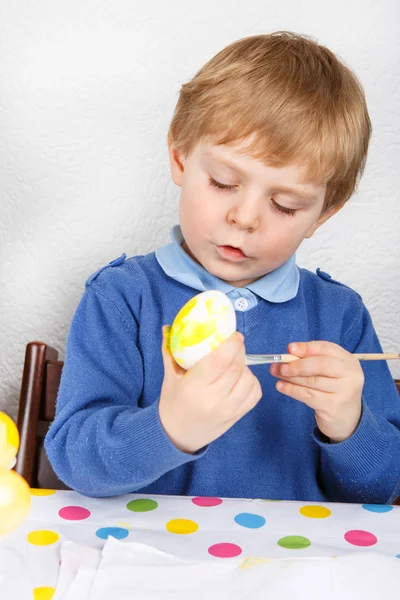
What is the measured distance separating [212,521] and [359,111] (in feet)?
1.75

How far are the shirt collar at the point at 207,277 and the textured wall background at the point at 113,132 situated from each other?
27 cm

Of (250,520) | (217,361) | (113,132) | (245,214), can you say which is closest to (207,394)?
(217,361)

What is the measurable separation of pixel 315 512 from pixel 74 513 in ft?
0.78

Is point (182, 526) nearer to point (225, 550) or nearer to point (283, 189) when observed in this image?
point (225, 550)

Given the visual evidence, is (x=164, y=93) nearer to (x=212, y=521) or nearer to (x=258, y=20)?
(x=258, y=20)

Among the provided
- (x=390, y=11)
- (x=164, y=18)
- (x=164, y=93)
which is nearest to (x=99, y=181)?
(x=164, y=93)

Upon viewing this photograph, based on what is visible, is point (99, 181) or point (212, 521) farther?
point (99, 181)

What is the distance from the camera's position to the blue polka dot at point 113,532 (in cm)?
70

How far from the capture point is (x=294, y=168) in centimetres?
88

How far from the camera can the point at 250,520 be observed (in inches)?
29.4

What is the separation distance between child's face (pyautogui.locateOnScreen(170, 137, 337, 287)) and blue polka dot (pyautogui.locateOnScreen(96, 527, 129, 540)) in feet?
1.15

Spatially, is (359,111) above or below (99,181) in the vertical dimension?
above

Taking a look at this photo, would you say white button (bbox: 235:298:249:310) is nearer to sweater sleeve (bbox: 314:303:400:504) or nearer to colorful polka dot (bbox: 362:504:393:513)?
sweater sleeve (bbox: 314:303:400:504)

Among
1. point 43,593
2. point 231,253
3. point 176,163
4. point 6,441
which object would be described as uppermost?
point 176,163
